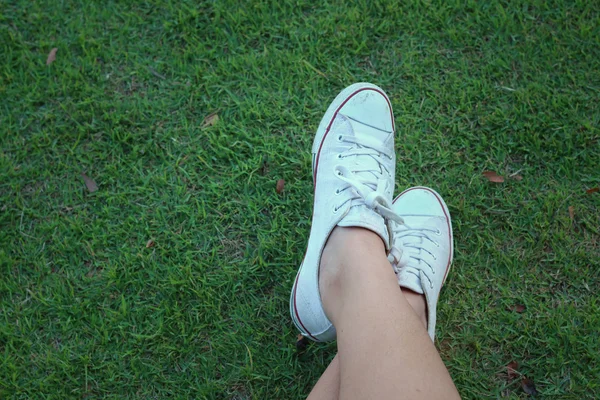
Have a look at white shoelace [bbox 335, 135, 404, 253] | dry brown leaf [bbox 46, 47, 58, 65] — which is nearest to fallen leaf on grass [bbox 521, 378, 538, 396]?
white shoelace [bbox 335, 135, 404, 253]

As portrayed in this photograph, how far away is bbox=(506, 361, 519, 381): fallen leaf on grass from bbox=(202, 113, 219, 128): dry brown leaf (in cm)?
178

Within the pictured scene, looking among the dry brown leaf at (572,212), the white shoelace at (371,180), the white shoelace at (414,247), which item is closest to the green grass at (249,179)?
the dry brown leaf at (572,212)

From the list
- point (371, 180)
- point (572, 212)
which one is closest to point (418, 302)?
point (371, 180)

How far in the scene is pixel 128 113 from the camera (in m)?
2.49

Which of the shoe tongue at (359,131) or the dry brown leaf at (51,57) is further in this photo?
the dry brown leaf at (51,57)

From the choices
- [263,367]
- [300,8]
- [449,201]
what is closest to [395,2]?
[300,8]

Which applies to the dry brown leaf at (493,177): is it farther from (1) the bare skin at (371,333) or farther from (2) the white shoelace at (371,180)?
(1) the bare skin at (371,333)

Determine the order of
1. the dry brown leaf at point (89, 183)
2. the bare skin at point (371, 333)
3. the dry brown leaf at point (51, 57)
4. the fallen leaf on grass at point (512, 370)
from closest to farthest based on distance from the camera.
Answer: the bare skin at point (371, 333) < the fallen leaf on grass at point (512, 370) < the dry brown leaf at point (89, 183) < the dry brown leaf at point (51, 57)

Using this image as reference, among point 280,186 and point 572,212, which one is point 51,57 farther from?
point 572,212

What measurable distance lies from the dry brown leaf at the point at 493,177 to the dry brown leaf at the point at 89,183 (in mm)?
1920

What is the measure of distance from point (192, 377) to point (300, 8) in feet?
6.30

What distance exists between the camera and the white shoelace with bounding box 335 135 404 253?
192cm

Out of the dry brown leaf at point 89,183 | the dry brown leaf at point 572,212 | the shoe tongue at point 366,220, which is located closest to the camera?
the shoe tongue at point 366,220

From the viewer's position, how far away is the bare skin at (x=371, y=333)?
1421mm
